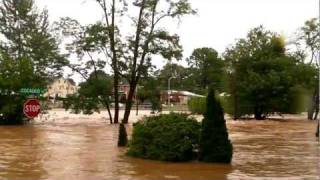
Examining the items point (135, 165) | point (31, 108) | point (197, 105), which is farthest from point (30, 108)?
point (197, 105)

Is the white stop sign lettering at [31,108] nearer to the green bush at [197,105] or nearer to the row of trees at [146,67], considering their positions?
the row of trees at [146,67]

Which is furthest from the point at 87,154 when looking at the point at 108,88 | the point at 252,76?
the point at 252,76

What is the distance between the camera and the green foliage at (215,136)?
14.9 meters

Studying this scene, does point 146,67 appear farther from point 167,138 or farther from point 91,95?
point 167,138

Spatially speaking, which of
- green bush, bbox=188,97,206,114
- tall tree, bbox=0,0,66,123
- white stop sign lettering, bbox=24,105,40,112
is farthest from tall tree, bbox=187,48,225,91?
white stop sign lettering, bbox=24,105,40,112

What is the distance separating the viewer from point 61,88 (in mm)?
159250

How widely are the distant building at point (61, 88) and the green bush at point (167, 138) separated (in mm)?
27340

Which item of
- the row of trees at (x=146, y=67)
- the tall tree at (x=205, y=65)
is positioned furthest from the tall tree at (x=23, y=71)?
the tall tree at (x=205, y=65)

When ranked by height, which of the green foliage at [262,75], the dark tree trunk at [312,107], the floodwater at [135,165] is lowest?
the floodwater at [135,165]

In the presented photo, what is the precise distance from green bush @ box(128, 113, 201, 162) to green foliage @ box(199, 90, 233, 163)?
0.50 m

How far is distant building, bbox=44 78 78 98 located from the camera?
46.0 metres

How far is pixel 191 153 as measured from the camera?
15.6m

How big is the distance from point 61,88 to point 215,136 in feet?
483

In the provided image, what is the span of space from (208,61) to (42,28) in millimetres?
64315
